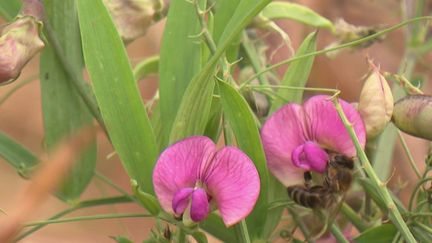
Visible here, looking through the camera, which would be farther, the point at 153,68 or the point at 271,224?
the point at 153,68

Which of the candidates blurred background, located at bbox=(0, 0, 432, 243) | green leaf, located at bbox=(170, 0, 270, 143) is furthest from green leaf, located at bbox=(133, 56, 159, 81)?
blurred background, located at bbox=(0, 0, 432, 243)

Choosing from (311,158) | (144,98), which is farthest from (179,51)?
(144,98)

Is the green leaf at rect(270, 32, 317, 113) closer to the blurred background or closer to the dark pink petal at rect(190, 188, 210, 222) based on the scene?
the dark pink petal at rect(190, 188, 210, 222)

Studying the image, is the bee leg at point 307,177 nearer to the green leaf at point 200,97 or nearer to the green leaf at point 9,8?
the green leaf at point 200,97

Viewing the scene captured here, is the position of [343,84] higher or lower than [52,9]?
lower

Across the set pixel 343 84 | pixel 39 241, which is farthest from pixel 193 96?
pixel 343 84

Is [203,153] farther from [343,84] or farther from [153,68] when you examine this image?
[343,84]
